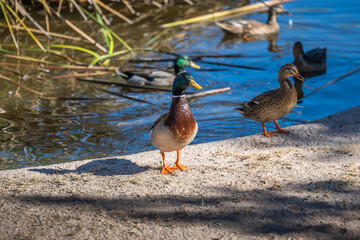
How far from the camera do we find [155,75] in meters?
8.42

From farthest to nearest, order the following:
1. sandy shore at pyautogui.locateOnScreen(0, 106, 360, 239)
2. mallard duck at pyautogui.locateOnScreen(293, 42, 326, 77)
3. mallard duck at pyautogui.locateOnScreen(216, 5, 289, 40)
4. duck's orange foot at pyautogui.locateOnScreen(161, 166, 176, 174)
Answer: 1. mallard duck at pyautogui.locateOnScreen(216, 5, 289, 40)
2. mallard duck at pyautogui.locateOnScreen(293, 42, 326, 77)
3. duck's orange foot at pyautogui.locateOnScreen(161, 166, 176, 174)
4. sandy shore at pyautogui.locateOnScreen(0, 106, 360, 239)

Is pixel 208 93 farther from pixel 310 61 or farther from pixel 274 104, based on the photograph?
pixel 310 61

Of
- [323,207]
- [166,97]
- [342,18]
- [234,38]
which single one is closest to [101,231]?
[323,207]

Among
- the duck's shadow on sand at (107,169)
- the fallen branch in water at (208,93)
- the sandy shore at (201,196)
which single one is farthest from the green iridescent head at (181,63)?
the duck's shadow on sand at (107,169)

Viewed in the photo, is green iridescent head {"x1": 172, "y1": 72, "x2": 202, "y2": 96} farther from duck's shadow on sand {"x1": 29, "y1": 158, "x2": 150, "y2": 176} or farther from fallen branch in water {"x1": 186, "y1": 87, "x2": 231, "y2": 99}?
fallen branch in water {"x1": 186, "y1": 87, "x2": 231, "y2": 99}

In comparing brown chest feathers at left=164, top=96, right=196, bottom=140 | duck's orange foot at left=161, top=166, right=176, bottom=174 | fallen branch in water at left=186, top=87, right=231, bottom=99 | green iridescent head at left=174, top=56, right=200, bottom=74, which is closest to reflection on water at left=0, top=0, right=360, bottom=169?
fallen branch in water at left=186, top=87, right=231, bottom=99

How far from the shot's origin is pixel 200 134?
20.9 ft

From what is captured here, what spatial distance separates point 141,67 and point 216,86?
1.59 metres

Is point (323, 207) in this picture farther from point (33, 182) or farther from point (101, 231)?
point (33, 182)

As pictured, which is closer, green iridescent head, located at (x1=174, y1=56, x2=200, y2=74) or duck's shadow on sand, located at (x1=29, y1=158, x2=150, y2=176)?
duck's shadow on sand, located at (x1=29, y1=158, x2=150, y2=176)

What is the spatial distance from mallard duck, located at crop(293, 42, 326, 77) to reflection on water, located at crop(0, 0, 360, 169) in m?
0.21

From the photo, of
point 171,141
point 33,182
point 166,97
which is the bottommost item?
point 166,97

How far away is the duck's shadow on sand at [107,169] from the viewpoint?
14.8 feet

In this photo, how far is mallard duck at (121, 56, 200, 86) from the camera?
27.4 feet
